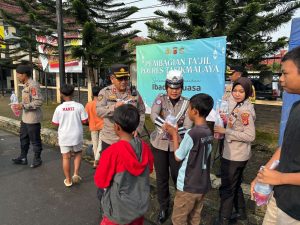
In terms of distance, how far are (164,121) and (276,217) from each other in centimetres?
138

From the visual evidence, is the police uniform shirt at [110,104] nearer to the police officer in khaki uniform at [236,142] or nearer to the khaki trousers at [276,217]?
the police officer in khaki uniform at [236,142]

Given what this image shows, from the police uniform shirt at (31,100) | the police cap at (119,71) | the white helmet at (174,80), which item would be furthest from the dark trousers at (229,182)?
the police uniform shirt at (31,100)

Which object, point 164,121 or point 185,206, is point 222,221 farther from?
point 164,121

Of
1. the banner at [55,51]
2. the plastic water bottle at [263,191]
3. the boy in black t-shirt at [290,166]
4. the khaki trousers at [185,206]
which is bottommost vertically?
the khaki trousers at [185,206]

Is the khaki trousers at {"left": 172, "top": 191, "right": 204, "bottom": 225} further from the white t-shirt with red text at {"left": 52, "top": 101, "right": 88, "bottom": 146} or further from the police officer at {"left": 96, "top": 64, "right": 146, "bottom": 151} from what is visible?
the white t-shirt with red text at {"left": 52, "top": 101, "right": 88, "bottom": 146}

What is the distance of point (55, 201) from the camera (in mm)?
3652

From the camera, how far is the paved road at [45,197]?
3.24 meters

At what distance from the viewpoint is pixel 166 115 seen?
9.86 feet

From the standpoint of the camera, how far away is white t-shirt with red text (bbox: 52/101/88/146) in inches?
158

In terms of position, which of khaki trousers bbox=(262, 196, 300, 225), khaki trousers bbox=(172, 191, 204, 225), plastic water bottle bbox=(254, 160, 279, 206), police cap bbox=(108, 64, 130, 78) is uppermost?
police cap bbox=(108, 64, 130, 78)

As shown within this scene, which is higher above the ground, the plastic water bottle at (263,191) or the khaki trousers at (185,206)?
the plastic water bottle at (263,191)

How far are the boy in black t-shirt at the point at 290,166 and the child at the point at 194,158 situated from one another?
0.81m

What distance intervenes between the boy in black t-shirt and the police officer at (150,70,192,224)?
53.2 inches

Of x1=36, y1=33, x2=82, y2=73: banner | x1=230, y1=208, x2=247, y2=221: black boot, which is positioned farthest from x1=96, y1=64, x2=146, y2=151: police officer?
x1=36, y1=33, x2=82, y2=73: banner
